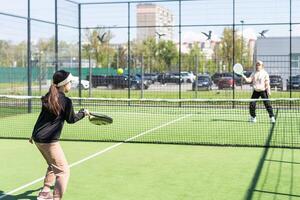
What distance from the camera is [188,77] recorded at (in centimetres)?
2500

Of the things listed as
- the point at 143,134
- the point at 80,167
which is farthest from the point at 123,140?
the point at 80,167

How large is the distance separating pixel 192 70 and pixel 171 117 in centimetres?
692

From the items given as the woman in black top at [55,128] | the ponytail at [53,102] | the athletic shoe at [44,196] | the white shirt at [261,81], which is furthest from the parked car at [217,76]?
the ponytail at [53,102]

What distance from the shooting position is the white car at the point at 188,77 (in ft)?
81.0

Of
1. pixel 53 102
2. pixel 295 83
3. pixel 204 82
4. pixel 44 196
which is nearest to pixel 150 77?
pixel 204 82

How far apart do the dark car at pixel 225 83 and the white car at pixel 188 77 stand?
137 cm

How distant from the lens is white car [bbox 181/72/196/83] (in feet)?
81.0

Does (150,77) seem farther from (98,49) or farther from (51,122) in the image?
(98,49)

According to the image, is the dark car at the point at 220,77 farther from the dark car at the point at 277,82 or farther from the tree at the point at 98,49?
the tree at the point at 98,49

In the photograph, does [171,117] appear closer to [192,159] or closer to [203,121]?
[203,121]

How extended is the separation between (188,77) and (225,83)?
7.67 feet

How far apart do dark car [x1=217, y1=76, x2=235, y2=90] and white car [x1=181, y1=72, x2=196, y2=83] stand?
4.49 ft

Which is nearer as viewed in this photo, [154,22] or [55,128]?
[55,128]

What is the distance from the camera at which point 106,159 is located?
955 centimetres
